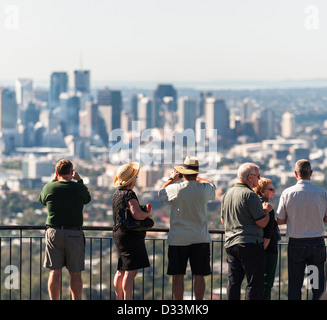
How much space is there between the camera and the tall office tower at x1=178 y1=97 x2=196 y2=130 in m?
168

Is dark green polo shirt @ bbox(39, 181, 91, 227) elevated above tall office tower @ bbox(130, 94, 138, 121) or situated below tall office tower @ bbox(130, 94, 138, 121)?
below

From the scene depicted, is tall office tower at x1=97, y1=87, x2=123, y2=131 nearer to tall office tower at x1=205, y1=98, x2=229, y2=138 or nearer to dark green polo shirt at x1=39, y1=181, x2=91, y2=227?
tall office tower at x1=205, y1=98, x2=229, y2=138

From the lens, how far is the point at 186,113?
560 feet

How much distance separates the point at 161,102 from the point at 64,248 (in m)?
176

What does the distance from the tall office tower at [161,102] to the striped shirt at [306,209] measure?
163 metres

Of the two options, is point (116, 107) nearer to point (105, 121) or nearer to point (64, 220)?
point (105, 121)

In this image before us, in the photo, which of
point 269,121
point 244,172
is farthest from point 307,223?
point 269,121

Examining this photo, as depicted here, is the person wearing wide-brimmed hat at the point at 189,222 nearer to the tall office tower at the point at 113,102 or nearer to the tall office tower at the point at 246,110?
the tall office tower at the point at 113,102

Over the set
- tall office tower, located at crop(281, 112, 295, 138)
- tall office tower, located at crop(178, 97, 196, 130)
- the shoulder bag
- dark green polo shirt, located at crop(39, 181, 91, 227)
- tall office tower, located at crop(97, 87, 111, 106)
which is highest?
tall office tower, located at crop(97, 87, 111, 106)

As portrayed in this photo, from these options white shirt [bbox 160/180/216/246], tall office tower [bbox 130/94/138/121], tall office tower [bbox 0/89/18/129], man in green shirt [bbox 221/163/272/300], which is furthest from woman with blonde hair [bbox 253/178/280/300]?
tall office tower [bbox 0/89/18/129]

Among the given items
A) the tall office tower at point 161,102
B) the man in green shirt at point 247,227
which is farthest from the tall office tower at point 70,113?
the man in green shirt at point 247,227

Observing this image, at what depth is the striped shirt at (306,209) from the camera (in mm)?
8062

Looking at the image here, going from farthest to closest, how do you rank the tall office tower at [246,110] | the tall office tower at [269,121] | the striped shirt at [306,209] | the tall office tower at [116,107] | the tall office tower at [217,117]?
the tall office tower at [246,110] → the tall office tower at [116,107] → the tall office tower at [269,121] → the tall office tower at [217,117] → the striped shirt at [306,209]
